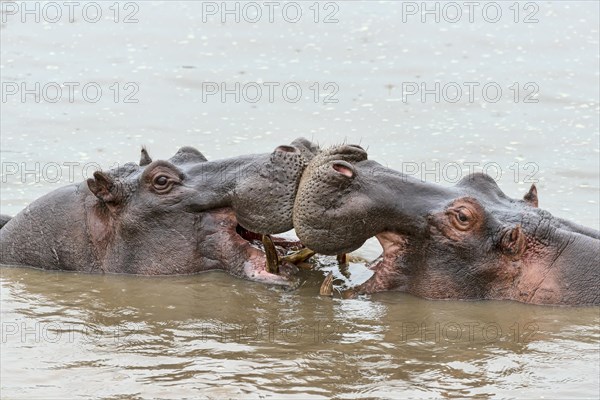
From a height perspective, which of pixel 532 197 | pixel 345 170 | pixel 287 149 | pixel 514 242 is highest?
pixel 287 149

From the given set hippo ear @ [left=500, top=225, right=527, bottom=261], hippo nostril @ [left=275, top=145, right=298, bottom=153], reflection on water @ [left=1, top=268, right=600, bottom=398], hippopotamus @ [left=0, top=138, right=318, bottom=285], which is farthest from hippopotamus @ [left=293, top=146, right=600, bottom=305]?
hippopotamus @ [left=0, top=138, right=318, bottom=285]

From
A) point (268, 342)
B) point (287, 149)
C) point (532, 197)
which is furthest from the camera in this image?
point (532, 197)

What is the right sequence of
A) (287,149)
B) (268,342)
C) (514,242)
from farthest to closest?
(287,149)
(514,242)
(268,342)

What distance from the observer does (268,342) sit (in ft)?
28.2

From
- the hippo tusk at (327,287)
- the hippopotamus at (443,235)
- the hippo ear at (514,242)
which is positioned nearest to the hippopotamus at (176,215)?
the hippo tusk at (327,287)

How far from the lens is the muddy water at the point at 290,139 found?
8.14m

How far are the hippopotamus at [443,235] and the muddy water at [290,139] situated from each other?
0.48ft

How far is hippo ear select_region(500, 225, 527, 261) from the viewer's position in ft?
29.1

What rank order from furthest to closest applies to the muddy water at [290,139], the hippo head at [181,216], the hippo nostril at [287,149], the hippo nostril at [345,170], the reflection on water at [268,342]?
1. the hippo head at [181,216]
2. the hippo nostril at [287,149]
3. the hippo nostril at [345,170]
4. the muddy water at [290,139]
5. the reflection on water at [268,342]

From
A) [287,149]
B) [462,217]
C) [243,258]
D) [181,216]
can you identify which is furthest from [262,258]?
[462,217]

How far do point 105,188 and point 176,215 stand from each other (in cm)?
55

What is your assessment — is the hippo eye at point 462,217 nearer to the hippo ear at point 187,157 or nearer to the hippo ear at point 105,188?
the hippo ear at point 187,157

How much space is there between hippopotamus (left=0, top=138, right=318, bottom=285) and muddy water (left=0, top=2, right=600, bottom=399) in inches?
6.5

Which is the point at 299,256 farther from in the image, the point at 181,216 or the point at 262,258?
the point at 181,216
